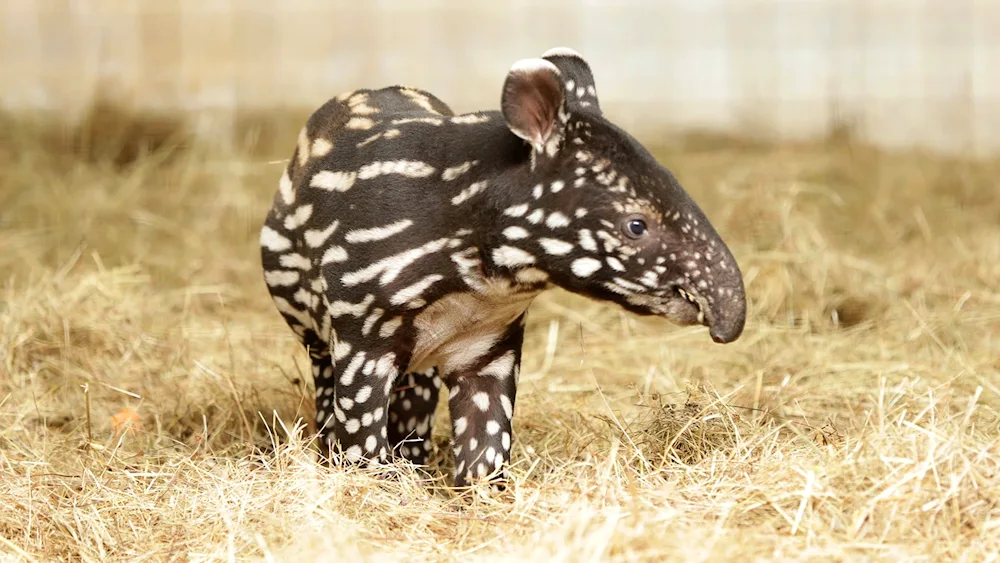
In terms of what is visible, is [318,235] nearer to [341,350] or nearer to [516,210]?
[341,350]

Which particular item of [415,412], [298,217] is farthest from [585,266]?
[415,412]

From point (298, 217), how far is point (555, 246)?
0.91 metres

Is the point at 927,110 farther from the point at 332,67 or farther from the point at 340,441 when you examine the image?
the point at 340,441

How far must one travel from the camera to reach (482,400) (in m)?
3.90

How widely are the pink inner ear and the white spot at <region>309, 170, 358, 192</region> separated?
56 centimetres

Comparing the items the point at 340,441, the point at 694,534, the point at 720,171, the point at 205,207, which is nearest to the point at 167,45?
the point at 205,207

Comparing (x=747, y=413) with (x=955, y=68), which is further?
(x=955, y=68)

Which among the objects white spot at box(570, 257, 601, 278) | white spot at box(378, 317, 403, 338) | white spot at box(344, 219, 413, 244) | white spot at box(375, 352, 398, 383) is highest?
white spot at box(344, 219, 413, 244)

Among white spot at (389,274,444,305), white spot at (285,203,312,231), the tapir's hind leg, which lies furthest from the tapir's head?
the tapir's hind leg

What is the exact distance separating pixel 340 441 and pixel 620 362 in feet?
6.59

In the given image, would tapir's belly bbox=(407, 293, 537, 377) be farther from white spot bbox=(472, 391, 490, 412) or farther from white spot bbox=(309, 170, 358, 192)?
white spot bbox=(309, 170, 358, 192)

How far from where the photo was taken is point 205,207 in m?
7.64

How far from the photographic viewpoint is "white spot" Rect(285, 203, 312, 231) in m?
3.87

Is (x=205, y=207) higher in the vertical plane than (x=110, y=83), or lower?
lower
